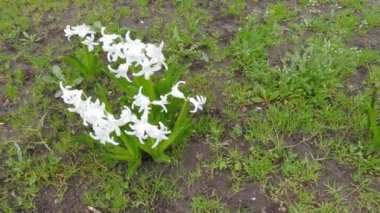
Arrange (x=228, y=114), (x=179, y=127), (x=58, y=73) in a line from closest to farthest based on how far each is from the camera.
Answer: (x=179, y=127) → (x=228, y=114) → (x=58, y=73)

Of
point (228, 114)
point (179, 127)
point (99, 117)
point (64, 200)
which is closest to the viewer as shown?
point (99, 117)

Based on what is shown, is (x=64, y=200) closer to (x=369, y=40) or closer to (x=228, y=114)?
(x=228, y=114)

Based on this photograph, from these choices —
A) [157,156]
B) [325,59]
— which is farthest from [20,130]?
[325,59]

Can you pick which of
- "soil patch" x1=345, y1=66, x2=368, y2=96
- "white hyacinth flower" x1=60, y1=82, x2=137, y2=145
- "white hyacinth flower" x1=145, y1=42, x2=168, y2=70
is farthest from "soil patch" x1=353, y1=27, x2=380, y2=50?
"white hyacinth flower" x1=60, y1=82, x2=137, y2=145

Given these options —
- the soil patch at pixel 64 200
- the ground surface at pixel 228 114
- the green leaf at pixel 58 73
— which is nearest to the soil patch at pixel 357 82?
the ground surface at pixel 228 114

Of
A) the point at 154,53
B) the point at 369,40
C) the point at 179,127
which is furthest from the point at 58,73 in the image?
the point at 369,40
